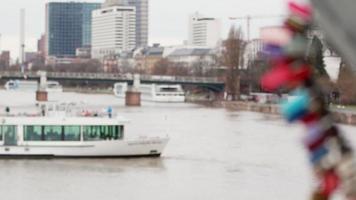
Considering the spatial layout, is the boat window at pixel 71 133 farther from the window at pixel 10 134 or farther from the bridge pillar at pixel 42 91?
the bridge pillar at pixel 42 91

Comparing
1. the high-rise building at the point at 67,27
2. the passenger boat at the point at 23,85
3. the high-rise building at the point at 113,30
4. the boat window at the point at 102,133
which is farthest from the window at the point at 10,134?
the high-rise building at the point at 67,27

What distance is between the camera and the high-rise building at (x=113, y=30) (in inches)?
5773

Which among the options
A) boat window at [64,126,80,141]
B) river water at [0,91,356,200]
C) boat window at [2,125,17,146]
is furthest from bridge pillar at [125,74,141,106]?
boat window at [2,125,17,146]

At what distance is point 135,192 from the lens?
14242 millimetres

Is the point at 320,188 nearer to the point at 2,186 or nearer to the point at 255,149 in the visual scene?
the point at 2,186

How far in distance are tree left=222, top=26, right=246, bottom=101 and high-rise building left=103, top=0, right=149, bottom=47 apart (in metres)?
92.1

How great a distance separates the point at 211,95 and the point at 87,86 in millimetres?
31114

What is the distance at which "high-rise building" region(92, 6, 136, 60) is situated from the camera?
14662 cm

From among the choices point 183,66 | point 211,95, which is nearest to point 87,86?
point 183,66

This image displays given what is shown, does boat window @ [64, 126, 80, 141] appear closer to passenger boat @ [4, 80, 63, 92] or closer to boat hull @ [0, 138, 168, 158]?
boat hull @ [0, 138, 168, 158]

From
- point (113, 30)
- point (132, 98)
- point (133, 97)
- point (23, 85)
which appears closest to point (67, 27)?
point (113, 30)

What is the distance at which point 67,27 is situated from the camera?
15738 centimetres

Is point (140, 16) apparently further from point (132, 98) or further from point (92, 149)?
point (92, 149)

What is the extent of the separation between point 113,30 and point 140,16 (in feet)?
40.5
